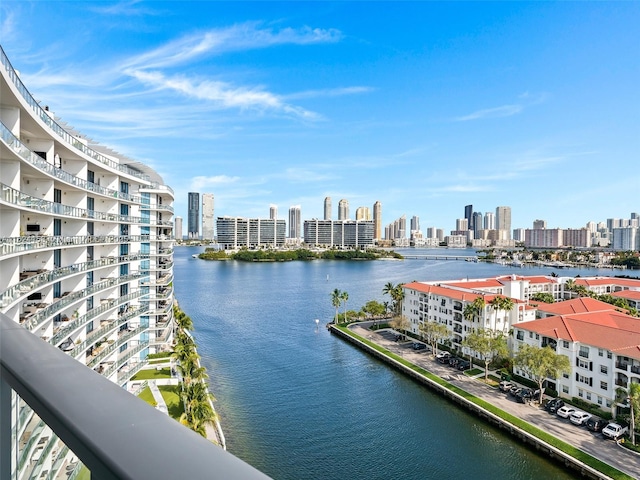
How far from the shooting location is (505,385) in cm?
1655

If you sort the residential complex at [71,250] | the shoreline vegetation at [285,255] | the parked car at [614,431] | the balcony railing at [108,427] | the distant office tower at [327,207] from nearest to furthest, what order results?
the balcony railing at [108,427] → the residential complex at [71,250] → the parked car at [614,431] → the shoreline vegetation at [285,255] → the distant office tower at [327,207]

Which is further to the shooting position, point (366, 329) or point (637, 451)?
point (366, 329)

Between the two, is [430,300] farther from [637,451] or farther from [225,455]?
[225,455]

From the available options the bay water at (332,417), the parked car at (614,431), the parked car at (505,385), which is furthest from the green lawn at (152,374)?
the parked car at (614,431)

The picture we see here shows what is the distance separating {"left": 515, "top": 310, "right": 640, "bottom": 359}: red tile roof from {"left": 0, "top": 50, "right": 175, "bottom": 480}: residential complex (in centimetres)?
1490

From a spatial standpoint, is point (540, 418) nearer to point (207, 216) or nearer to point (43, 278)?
point (43, 278)

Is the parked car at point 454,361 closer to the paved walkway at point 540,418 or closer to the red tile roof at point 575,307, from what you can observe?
the paved walkway at point 540,418

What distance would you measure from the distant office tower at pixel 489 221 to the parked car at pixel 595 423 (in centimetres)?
18582

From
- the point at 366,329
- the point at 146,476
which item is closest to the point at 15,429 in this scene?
the point at 146,476

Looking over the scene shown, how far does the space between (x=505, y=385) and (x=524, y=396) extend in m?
1.08

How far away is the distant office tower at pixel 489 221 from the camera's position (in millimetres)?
189000

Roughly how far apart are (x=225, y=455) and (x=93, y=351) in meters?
13.1

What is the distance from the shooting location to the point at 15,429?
0.89 m

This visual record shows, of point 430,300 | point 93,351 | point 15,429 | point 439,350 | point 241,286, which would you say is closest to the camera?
point 15,429
